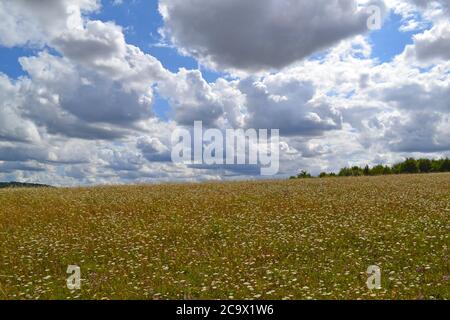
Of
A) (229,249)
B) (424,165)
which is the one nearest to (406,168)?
(424,165)

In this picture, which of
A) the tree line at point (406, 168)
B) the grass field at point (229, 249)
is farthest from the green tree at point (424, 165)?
the grass field at point (229, 249)

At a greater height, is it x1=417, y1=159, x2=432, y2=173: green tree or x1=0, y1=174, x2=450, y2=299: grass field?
x1=417, y1=159, x2=432, y2=173: green tree

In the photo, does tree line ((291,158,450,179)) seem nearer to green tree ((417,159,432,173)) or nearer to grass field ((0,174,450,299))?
green tree ((417,159,432,173))

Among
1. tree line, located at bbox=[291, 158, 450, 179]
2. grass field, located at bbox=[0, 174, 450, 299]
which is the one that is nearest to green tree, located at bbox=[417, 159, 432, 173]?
tree line, located at bbox=[291, 158, 450, 179]

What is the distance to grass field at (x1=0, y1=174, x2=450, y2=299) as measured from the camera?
42.1 ft

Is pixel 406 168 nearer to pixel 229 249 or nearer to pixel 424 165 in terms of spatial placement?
pixel 424 165

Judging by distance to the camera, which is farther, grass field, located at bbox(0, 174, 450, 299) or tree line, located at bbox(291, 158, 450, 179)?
tree line, located at bbox(291, 158, 450, 179)

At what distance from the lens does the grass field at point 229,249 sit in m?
12.8
